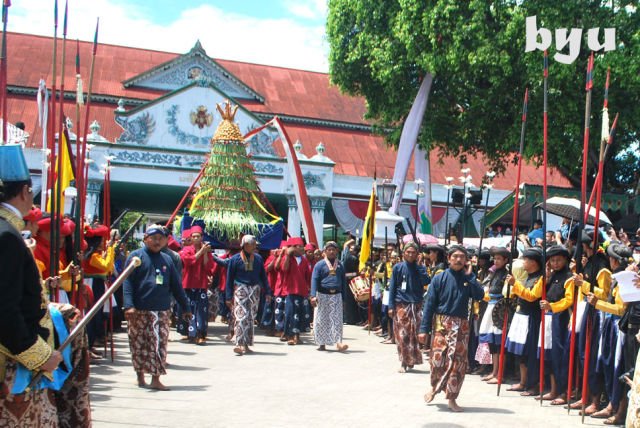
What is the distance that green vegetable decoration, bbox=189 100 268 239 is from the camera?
559 inches


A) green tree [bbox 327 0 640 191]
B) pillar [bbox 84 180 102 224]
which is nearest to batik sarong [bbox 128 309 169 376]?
green tree [bbox 327 0 640 191]

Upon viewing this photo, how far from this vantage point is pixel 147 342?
8062 mm

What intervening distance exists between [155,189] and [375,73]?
868 centimetres

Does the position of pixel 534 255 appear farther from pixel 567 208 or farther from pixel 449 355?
pixel 567 208

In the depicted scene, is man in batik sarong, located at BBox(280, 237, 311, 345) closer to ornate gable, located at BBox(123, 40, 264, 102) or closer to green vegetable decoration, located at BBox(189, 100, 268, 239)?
green vegetable decoration, located at BBox(189, 100, 268, 239)

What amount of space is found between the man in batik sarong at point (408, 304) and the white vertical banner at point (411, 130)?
7.91 meters

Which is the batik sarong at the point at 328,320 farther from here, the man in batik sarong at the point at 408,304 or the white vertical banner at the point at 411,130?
the white vertical banner at the point at 411,130

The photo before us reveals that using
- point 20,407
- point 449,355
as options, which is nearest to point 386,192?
point 449,355

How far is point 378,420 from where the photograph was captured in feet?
22.6

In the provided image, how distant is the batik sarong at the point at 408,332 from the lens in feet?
33.1

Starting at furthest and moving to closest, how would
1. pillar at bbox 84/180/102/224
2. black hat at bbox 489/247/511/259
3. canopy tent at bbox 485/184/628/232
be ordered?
pillar at bbox 84/180/102/224
canopy tent at bbox 485/184/628/232
black hat at bbox 489/247/511/259

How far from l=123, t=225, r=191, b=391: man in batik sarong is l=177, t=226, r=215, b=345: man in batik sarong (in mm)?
3820

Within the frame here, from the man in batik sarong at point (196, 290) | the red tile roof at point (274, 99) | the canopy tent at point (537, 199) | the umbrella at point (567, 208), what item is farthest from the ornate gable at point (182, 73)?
the umbrella at point (567, 208)

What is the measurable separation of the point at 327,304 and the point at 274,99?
701 inches
